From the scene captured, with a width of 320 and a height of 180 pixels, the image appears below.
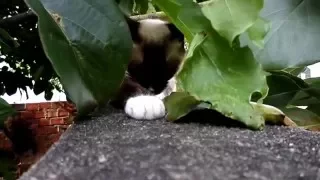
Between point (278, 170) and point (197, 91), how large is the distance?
0.51 ft

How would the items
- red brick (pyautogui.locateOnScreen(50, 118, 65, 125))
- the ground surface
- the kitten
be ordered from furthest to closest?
red brick (pyautogui.locateOnScreen(50, 118, 65, 125)), the kitten, the ground surface

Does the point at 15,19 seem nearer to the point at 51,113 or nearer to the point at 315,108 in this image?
the point at 315,108

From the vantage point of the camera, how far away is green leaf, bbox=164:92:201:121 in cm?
50

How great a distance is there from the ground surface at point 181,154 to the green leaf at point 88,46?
4 cm

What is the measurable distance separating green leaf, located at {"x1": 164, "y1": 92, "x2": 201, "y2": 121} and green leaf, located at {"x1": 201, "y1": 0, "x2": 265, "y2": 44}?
7cm

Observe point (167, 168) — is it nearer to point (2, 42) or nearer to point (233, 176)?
point (233, 176)

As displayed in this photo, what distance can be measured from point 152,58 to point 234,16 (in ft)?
1.16

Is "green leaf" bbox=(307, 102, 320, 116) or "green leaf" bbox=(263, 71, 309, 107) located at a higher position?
"green leaf" bbox=(263, 71, 309, 107)

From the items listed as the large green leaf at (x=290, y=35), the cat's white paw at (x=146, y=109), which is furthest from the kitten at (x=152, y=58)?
the large green leaf at (x=290, y=35)

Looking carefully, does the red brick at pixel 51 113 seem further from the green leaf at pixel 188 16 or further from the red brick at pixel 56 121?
the green leaf at pixel 188 16

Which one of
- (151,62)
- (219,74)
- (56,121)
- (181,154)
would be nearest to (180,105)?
(219,74)

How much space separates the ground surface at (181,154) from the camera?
1.02 feet

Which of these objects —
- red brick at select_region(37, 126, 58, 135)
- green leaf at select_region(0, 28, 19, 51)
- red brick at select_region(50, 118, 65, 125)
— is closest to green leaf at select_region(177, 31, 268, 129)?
green leaf at select_region(0, 28, 19, 51)

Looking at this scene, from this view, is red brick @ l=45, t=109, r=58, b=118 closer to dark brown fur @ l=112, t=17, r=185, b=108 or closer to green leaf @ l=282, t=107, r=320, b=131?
dark brown fur @ l=112, t=17, r=185, b=108
